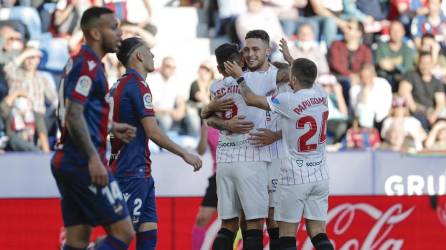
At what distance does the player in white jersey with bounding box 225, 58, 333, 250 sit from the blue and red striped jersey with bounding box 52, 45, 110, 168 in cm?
173

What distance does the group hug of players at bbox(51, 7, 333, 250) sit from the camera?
693 centimetres

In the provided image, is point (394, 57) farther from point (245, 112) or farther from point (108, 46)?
point (108, 46)

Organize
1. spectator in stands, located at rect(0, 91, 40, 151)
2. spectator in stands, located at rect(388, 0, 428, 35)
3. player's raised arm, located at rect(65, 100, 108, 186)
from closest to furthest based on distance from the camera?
player's raised arm, located at rect(65, 100, 108, 186) → spectator in stands, located at rect(0, 91, 40, 151) → spectator in stands, located at rect(388, 0, 428, 35)

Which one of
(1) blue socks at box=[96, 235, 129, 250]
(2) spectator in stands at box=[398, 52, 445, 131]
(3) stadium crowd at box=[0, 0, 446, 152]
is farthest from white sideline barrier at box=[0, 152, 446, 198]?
(1) blue socks at box=[96, 235, 129, 250]

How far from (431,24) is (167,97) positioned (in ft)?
13.4

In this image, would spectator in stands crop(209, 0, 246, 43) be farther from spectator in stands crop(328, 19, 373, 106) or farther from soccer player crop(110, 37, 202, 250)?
soccer player crop(110, 37, 202, 250)

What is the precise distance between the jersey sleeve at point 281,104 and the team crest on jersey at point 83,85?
2.03 metres

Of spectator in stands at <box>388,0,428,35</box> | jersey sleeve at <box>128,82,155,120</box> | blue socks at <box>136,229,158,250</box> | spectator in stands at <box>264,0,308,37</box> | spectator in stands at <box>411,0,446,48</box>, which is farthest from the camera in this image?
spectator in stands at <box>388,0,428,35</box>

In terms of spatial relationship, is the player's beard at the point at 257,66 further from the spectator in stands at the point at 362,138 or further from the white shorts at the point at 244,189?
the spectator in stands at the point at 362,138

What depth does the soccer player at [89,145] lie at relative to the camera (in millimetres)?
6719

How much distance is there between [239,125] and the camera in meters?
8.78

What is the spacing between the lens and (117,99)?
8164mm

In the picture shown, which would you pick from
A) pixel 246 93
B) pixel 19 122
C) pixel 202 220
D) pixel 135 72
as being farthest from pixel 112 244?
pixel 19 122

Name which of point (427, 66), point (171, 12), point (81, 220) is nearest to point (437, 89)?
point (427, 66)
